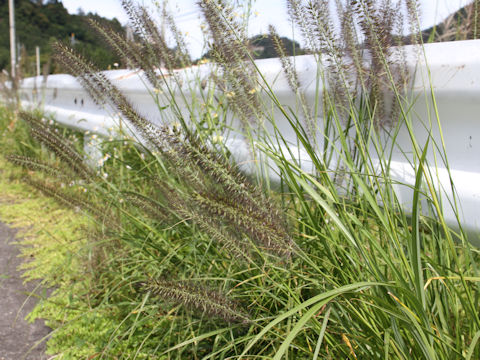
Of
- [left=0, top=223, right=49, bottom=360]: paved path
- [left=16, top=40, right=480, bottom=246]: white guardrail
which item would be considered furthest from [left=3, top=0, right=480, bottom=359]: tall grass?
[left=0, top=223, right=49, bottom=360]: paved path

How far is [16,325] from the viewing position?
77.3 inches

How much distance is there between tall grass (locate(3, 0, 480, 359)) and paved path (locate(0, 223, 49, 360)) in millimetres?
231

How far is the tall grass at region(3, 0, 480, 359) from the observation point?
1.07 m

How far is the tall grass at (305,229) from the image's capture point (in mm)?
1072

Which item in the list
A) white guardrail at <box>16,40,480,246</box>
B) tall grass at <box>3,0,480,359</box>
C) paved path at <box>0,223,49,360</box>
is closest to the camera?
tall grass at <box>3,0,480,359</box>

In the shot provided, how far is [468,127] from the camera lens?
5.12 feet

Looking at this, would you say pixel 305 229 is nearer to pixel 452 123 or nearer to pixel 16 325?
pixel 452 123

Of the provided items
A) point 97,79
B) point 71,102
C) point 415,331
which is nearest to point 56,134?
point 97,79

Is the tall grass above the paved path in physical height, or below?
above

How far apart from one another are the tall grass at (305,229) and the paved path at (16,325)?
23 cm

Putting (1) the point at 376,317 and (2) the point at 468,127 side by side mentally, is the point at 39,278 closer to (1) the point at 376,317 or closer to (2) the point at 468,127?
(1) the point at 376,317

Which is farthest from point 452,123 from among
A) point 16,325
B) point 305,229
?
point 16,325

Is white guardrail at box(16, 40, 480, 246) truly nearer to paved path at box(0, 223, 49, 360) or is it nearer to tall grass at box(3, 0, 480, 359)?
tall grass at box(3, 0, 480, 359)

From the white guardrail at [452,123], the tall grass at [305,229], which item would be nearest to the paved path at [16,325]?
the tall grass at [305,229]
